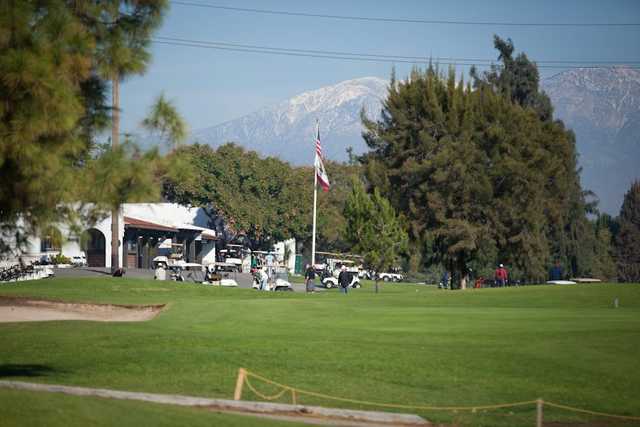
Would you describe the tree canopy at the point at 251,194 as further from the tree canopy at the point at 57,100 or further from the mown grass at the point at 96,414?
the mown grass at the point at 96,414

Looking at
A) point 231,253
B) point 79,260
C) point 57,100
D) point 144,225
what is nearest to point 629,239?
point 231,253

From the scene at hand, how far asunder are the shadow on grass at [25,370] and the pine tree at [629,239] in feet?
336

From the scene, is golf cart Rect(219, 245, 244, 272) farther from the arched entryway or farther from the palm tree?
the palm tree

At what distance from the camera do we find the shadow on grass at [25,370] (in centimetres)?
1980

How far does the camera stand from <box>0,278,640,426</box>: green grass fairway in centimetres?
1772

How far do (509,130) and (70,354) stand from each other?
50.5 metres

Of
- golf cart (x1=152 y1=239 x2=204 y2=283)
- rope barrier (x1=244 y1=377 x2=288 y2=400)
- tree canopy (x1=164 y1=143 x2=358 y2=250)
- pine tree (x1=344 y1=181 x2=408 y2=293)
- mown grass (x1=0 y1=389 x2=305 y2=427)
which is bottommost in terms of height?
rope barrier (x1=244 y1=377 x2=288 y2=400)

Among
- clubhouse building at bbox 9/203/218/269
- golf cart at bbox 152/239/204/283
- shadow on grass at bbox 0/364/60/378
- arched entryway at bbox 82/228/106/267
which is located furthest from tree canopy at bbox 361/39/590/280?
shadow on grass at bbox 0/364/60/378

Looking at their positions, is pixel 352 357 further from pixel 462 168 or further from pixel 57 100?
pixel 462 168

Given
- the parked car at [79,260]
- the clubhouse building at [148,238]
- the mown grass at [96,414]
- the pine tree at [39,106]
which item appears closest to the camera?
the mown grass at [96,414]

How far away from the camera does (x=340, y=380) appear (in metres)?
19.4

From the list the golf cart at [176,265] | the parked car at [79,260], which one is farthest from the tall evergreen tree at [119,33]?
the parked car at [79,260]

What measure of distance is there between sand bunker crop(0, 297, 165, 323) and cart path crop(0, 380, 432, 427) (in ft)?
57.5

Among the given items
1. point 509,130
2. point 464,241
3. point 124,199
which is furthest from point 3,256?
point 509,130
